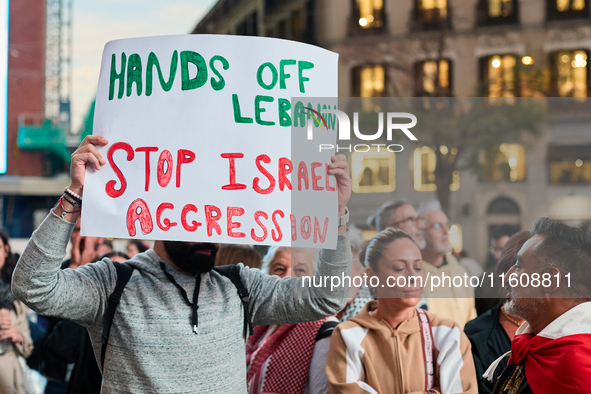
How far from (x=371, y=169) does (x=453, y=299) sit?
80 centimetres

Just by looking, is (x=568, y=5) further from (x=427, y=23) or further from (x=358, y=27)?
(x=358, y=27)

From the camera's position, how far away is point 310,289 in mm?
2262

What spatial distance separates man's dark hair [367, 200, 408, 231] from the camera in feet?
11.8

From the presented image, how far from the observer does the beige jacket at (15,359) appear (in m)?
3.80

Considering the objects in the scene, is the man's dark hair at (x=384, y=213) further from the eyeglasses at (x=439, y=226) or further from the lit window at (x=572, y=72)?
the lit window at (x=572, y=72)

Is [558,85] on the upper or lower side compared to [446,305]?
upper

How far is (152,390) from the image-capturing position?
2014 millimetres

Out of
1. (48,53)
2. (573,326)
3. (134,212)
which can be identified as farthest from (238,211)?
(48,53)

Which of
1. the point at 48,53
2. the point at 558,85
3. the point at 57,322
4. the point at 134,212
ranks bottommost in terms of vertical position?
the point at 57,322

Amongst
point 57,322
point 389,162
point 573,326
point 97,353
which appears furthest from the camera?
point 57,322

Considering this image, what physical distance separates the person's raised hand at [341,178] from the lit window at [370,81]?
8.68 meters

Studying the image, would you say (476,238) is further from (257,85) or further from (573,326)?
(257,85)

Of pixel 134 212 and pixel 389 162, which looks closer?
pixel 134 212

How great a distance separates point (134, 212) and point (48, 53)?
42.3ft
